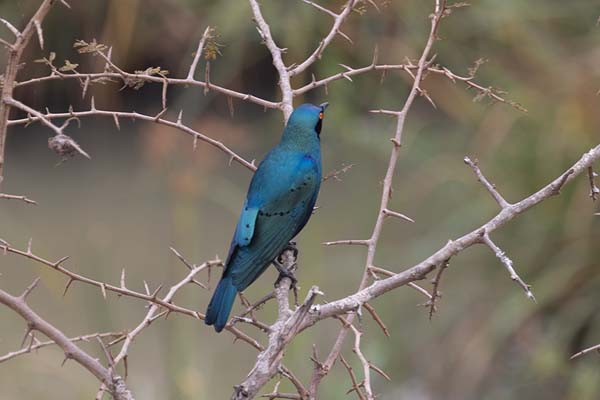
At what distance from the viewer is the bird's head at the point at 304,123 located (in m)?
2.12

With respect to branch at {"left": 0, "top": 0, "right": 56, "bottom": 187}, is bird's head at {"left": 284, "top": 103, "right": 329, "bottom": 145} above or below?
above

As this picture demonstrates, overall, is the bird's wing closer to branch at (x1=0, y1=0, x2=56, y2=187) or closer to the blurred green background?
branch at (x1=0, y1=0, x2=56, y2=187)

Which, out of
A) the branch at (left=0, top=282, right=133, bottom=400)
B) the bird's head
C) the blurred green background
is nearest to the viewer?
the branch at (left=0, top=282, right=133, bottom=400)

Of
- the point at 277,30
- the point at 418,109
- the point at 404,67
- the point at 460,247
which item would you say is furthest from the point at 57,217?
the point at 460,247

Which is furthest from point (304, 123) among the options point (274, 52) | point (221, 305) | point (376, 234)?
point (376, 234)

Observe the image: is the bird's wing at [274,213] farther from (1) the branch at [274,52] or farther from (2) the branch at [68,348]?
(2) the branch at [68,348]

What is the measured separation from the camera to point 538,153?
410cm

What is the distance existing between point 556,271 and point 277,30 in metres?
1.89

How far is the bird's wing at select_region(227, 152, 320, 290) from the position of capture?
6.43 feet

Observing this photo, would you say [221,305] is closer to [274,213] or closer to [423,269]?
[274,213]

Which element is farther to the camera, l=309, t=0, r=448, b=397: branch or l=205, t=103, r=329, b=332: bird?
l=205, t=103, r=329, b=332: bird

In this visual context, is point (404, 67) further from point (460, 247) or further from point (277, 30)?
point (277, 30)

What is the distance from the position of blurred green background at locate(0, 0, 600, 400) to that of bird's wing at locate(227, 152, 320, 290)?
1.07 meters

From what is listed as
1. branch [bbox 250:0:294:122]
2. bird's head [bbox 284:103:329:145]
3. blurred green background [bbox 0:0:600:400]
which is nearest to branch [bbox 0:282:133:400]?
branch [bbox 250:0:294:122]
